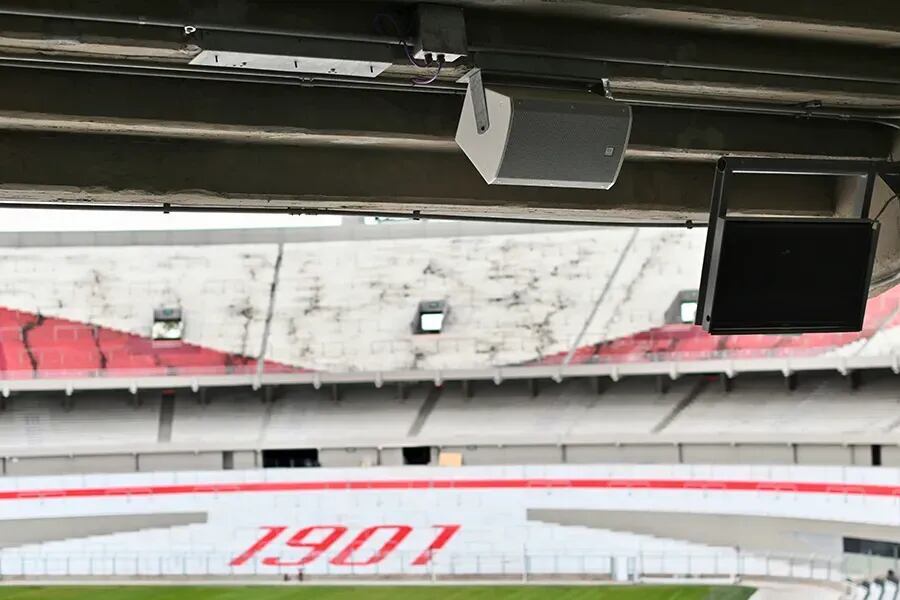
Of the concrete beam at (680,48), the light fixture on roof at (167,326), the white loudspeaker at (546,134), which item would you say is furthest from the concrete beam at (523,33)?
the light fixture on roof at (167,326)

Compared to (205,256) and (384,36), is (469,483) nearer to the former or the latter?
(205,256)

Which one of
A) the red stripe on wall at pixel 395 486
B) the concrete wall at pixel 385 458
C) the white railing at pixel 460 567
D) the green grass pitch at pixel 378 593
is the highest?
the concrete wall at pixel 385 458

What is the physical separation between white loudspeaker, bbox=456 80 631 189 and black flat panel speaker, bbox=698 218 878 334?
68cm

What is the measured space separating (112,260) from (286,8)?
19.4m

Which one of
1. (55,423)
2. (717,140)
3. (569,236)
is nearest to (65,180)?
(717,140)

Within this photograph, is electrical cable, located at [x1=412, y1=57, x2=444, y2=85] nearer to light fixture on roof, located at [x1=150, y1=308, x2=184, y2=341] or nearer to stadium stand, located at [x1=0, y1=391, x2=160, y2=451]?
light fixture on roof, located at [x1=150, y1=308, x2=184, y2=341]

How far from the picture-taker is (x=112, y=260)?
2147 centimetres

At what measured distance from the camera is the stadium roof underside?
10.6ft

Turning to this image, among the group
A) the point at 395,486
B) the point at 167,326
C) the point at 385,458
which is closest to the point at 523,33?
the point at 395,486

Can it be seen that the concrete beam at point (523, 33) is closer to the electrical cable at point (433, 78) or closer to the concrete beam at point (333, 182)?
the electrical cable at point (433, 78)

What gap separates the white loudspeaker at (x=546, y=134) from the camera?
3.35m

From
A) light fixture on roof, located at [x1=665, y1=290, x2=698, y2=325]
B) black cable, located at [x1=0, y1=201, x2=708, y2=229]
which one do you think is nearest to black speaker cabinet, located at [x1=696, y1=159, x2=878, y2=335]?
black cable, located at [x1=0, y1=201, x2=708, y2=229]

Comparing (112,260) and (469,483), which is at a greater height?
(112,260)

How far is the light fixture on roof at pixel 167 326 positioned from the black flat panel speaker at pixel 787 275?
1886 centimetres
